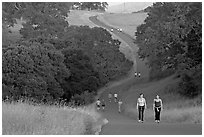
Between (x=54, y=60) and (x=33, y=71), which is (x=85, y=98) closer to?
(x=54, y=60)

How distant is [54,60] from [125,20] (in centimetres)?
6355

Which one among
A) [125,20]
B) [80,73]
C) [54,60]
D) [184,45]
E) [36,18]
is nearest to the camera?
[184,45]

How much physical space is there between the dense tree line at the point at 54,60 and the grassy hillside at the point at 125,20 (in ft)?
105

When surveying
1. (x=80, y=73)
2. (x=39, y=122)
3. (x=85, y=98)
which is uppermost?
(x=39, y=122)

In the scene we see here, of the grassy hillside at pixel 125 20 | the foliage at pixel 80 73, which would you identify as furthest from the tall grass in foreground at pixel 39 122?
the grassy hillside at pixel 125 20

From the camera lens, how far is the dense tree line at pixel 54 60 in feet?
124

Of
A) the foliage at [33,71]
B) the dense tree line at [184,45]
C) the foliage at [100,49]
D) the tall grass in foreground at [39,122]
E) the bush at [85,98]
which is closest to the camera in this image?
the tall grass in foreground at [39,122]

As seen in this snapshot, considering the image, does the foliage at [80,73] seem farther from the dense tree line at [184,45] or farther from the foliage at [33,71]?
the dense tree line at [184,45]

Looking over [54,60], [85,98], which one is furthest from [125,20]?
[85,98]

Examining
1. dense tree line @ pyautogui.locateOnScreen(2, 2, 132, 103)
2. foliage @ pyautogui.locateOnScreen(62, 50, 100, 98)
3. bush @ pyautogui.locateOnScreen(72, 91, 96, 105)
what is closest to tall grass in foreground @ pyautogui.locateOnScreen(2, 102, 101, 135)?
dense tree line @ pyautogui.locateOnScreen(2, 2, 132, 103)

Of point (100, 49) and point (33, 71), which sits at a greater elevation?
point (33, 71)

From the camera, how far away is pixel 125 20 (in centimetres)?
10419

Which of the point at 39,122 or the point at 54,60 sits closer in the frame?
the point at 39,122

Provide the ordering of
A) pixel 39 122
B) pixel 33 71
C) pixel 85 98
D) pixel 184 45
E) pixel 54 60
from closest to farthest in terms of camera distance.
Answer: pixel 39 122 → pixel 184 45 → pixel 33 71 → pixel 85 98 → pixel 54 60
